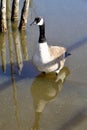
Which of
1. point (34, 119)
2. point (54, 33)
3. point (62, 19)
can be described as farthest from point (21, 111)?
point (62, 19)

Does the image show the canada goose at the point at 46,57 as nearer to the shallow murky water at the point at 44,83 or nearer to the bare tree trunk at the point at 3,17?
the shallow murky water at the point at 44,83

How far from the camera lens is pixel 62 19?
6.80 metres

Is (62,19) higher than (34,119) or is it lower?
higher

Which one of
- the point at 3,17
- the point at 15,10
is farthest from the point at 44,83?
the point at 15,10

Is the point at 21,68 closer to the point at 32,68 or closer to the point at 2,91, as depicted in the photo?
the point at 32,68

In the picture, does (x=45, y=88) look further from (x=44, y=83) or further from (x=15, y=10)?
(x=15, y=10)

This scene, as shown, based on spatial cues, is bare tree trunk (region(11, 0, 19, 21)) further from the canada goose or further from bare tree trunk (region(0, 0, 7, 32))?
the canada goose

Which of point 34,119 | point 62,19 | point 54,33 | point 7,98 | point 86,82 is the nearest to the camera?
point 34,119

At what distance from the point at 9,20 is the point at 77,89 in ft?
7.85

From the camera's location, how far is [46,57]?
488cm

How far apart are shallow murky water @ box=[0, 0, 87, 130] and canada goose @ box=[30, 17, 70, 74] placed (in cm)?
16

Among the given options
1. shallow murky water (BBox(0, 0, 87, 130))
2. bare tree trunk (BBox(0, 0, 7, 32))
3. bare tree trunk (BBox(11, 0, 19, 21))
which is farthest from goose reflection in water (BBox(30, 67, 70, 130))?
→ bare tree trunk (BBox(11, 0, 19, 21))

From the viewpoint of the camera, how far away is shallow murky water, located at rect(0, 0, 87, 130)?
13.7 feet

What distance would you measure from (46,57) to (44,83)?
366mm
